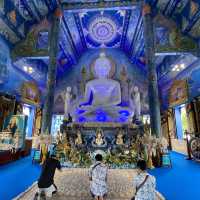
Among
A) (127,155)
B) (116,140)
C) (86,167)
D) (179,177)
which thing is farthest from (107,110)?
(179,177)

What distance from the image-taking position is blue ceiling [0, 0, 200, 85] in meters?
8.06

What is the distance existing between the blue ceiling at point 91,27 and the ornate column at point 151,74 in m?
0.66

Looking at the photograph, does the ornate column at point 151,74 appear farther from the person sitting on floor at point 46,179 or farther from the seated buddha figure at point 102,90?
the person sitting on floor at point 46,179

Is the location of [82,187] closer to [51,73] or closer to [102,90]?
[51,73]

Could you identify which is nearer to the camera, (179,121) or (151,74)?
(151,74)

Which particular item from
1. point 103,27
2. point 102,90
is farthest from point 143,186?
point 103,27

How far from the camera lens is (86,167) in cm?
649

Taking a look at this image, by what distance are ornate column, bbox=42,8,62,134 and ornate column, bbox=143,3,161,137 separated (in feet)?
15.0

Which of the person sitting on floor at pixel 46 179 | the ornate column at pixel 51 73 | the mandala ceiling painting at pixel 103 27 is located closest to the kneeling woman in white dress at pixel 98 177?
the person sitting on floor at pixel 46 179

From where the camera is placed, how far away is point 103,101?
934 centimetres

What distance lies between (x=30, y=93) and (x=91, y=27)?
6676 mm

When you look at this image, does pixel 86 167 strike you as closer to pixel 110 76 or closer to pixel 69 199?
pixel 69 199

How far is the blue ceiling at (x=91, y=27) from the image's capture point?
806 centimetres

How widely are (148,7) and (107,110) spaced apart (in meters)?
5.72
